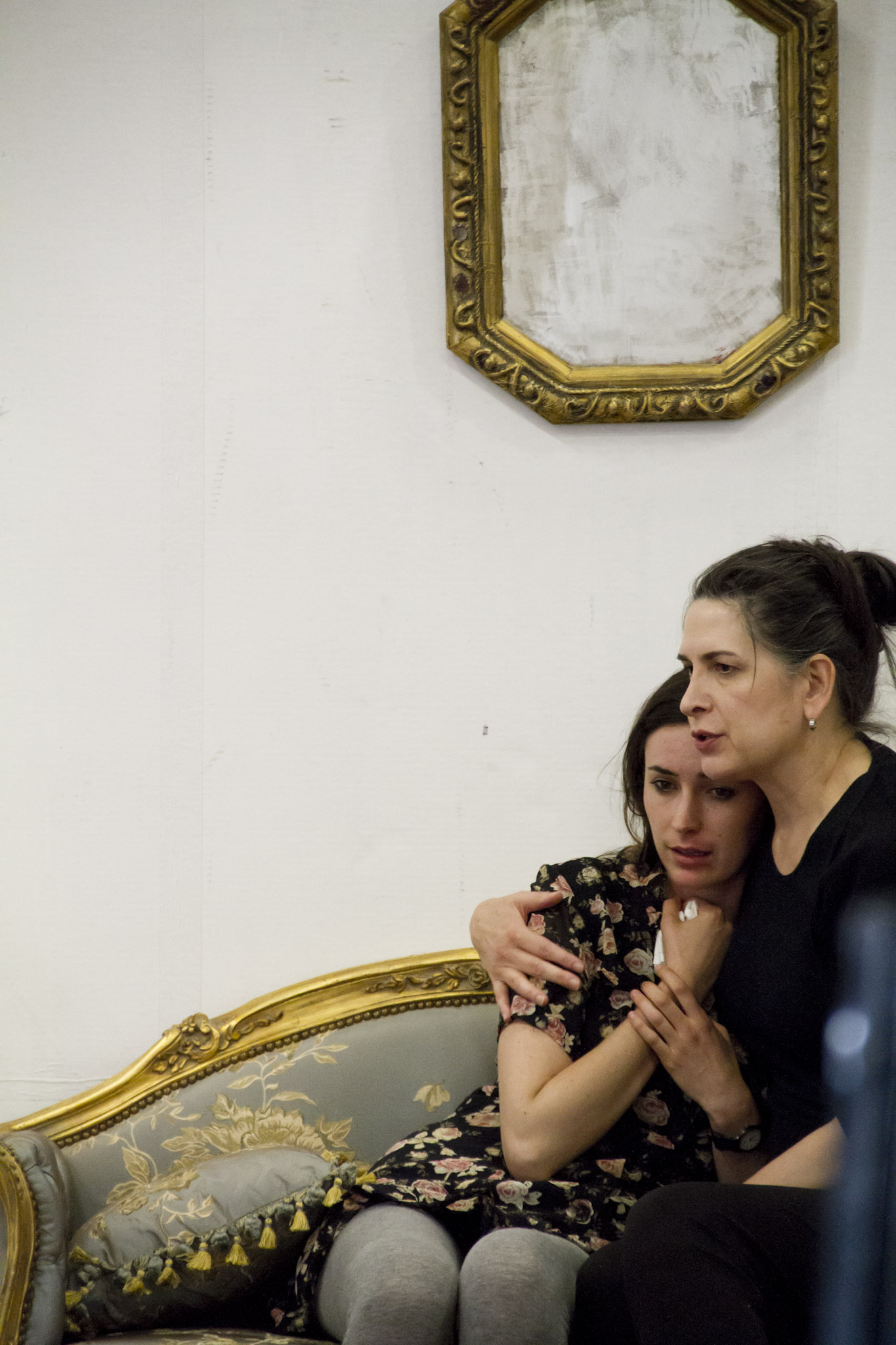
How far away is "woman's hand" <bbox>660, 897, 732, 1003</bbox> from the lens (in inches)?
56.9

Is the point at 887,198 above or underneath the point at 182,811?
above

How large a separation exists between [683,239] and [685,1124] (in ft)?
4.62

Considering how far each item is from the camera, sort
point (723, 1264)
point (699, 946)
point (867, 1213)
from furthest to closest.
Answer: point (699, 946)
point (723, 1264)
point (867, 1213)

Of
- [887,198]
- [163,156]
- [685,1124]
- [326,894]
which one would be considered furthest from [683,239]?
[685,1124]

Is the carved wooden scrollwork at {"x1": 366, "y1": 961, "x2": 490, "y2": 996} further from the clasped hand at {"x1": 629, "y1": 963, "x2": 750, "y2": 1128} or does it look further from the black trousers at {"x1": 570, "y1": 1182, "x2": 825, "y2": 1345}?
the black trousers at {"x1": 570, "y1": 1182, "x2": 825, "y2": 1345}

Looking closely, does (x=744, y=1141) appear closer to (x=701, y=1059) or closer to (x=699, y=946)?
(x=701, y=1059)

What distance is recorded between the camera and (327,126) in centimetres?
191

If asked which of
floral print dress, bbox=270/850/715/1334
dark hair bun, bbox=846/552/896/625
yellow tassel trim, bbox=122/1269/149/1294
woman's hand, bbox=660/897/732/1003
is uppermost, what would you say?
dark hair bun, bbox=846/552/896/625

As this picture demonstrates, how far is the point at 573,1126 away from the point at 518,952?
237mm

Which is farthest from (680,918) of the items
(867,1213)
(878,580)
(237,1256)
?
(867,1213)

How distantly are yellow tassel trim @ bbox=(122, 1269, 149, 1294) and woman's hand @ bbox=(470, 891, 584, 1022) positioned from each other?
1.84ft

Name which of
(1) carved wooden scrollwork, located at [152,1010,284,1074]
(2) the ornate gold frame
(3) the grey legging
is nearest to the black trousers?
(3) the grey legging

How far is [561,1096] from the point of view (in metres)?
1.35

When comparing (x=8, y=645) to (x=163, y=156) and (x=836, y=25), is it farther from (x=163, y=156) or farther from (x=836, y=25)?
(x=836, y=25)
